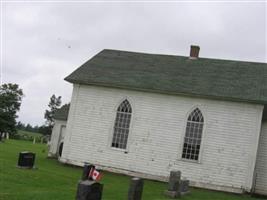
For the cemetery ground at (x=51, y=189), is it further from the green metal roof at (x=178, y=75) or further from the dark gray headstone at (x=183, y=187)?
the green metal roof at (x=178, y=75)

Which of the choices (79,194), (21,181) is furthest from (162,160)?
(79,194)

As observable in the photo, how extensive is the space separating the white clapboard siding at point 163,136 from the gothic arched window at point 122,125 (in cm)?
28

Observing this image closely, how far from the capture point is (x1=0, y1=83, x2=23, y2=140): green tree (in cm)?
7625

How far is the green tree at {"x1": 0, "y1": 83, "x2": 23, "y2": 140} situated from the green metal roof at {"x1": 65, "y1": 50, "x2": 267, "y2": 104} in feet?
153

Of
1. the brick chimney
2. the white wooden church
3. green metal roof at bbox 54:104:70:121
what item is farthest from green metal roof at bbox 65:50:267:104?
green metal roof at bbox 54:104:70:121

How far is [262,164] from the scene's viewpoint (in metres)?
27.7

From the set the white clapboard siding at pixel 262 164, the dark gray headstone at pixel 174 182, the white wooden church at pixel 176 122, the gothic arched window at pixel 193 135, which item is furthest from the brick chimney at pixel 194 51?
the dark gray headstone at pixel 174 182

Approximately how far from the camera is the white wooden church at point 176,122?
26625 mm

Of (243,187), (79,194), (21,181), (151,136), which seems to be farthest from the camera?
(151,136)

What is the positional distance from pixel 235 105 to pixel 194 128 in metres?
2.60

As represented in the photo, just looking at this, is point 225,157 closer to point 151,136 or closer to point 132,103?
point 151,136

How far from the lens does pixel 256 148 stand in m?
26.3

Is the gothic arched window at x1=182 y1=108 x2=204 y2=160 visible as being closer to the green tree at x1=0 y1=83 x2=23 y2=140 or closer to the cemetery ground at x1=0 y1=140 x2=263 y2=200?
the cemetery ground at x1=0 y1=140 x2=263 y2=200

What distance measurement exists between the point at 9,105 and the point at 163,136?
5503 centimetres
